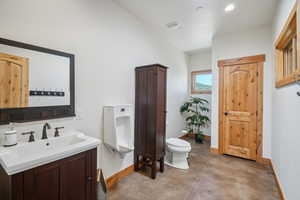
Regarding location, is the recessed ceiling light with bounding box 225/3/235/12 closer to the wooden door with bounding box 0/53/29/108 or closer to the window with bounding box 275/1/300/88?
the window with bounding box 275/1/300/88

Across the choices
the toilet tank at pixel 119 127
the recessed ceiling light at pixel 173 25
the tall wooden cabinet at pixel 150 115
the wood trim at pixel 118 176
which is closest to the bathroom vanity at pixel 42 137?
the toilet tank at pixel 119 127

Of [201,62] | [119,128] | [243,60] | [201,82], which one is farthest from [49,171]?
[201,62]

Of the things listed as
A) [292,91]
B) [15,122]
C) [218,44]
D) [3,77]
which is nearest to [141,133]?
[15,122]

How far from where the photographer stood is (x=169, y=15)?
95.9 inches

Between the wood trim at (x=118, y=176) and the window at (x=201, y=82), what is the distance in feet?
10.1

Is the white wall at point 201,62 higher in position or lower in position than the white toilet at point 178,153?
higher

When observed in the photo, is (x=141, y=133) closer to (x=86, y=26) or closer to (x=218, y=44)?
(x=86, y=26)

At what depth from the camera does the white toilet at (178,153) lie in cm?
260

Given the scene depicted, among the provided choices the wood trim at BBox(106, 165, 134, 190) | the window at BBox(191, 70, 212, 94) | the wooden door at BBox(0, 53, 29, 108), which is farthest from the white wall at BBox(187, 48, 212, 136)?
the wooden door at BBox(0, 53, 29, 108)

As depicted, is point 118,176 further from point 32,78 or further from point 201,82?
point 201,82

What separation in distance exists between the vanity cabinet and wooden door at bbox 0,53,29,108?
0.56 meters

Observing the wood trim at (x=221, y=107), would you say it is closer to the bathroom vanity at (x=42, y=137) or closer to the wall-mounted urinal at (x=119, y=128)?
the wall-mounted urinal at (x=119, y=128)

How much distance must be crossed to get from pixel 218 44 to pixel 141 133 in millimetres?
2660

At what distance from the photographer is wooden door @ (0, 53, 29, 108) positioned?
1206 millimetres
